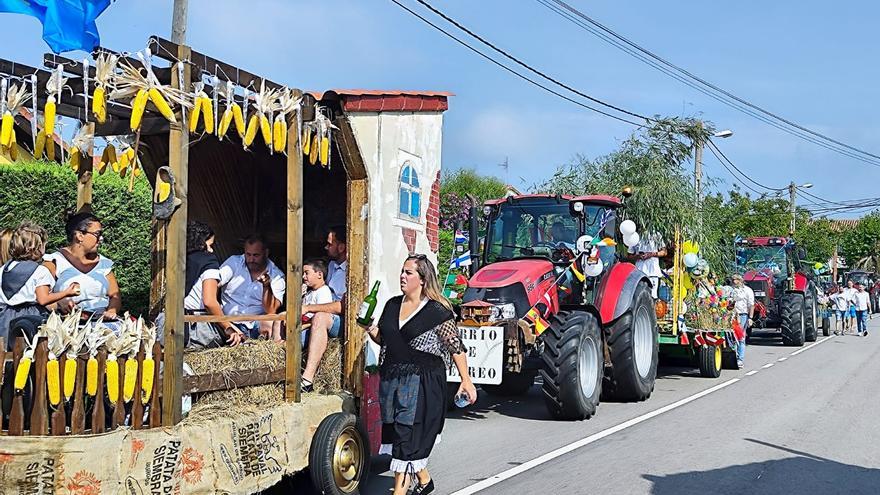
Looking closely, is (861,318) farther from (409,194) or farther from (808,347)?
(409,194)

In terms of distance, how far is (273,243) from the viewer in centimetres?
928

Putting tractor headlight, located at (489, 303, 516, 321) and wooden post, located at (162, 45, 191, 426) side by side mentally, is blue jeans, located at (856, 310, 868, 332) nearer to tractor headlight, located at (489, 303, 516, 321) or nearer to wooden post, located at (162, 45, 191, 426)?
tractor headlight, located at (489, 303, 516, 321)

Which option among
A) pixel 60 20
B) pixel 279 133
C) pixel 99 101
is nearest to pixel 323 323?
pixel 279 133

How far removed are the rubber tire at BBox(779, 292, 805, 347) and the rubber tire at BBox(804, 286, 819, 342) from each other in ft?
2.54

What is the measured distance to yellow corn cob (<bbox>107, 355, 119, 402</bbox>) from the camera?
4629 millimetres

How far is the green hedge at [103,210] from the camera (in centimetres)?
1157

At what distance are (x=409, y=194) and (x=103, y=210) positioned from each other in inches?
266

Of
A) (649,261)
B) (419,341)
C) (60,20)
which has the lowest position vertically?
(419,341)

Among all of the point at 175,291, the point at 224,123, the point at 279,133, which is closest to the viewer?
the point at 175,291

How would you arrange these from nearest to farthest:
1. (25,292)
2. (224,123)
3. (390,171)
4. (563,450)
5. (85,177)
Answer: (224,123)
(25,292)
(85,177)
(390,171)
(563,450)

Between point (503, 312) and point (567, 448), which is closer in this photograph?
point (567, 448)

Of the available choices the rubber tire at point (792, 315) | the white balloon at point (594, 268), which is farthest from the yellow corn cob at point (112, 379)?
the rubber tire at point (792, 315)

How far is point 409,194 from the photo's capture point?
7047mm

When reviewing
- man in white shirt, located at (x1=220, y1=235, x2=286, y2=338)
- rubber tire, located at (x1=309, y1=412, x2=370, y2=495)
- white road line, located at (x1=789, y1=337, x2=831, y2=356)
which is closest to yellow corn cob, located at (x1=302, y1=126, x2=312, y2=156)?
man in white shirt, located at (x1=220, y1=235, x2=286, y2=338)
